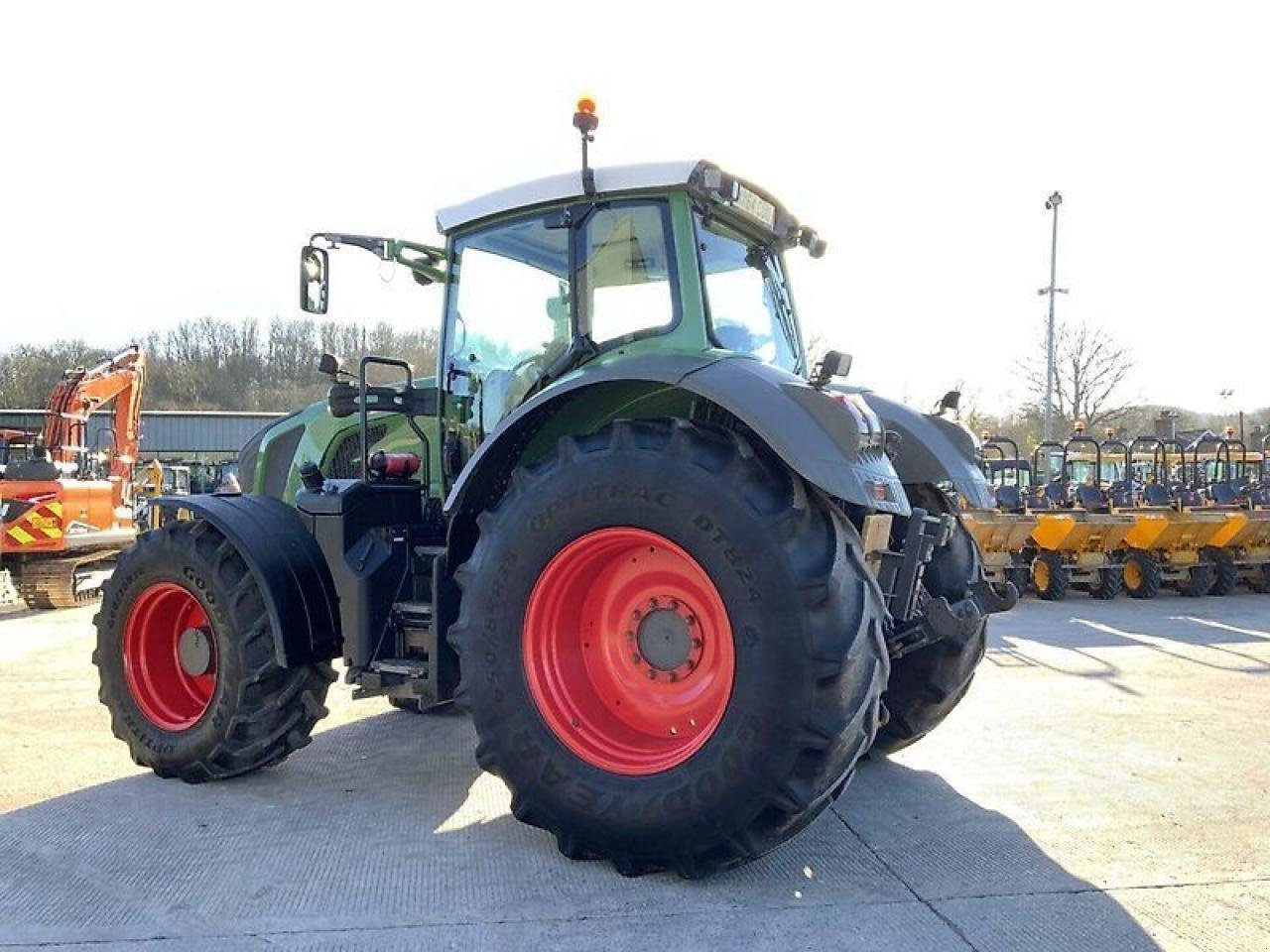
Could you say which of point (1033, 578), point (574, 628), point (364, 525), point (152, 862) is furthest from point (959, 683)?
point (1033, 578)

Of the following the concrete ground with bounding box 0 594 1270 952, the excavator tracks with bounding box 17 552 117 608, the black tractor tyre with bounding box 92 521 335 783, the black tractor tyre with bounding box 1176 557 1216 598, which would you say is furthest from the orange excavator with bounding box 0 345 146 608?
the black tractor tyre with bounding box 1176 557 1216 598

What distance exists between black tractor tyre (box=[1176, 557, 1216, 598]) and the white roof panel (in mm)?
11127

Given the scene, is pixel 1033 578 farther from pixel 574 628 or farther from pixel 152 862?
pixel 152 862

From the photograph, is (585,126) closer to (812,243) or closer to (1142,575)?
(812,243)

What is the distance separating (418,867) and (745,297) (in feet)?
8.90

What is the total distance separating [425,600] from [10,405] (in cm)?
5400

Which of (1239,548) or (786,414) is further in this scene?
(1239,548)

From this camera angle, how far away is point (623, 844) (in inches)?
135

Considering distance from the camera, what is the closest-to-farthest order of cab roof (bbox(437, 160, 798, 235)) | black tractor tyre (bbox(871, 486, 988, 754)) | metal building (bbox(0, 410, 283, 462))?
cab roof (bbox(437, 160, 798, 235)), black tractor tyre (bbox(871, 486, 988, 754)), metal building (bbox(0, 410, 283, 462))

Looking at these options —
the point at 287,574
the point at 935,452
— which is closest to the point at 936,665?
the point at 935,452

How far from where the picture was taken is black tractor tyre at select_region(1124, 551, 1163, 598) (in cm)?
1241

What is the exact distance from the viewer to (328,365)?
5.14m

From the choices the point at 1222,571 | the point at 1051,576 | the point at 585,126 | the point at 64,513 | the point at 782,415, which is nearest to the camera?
the point at 782,415

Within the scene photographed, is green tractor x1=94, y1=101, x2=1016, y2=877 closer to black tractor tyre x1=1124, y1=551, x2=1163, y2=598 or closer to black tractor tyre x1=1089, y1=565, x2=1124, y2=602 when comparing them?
black tractor tyre x1=1089, y1=565, x2=1124, y2=602
